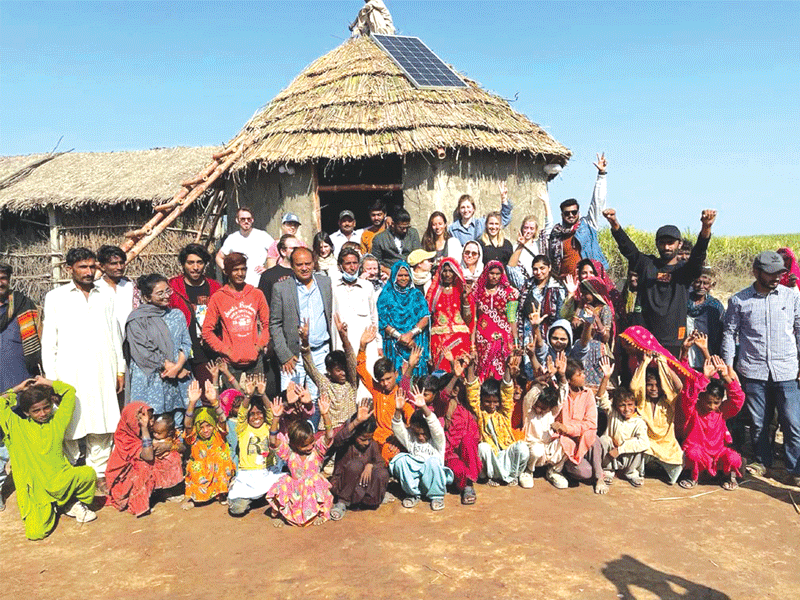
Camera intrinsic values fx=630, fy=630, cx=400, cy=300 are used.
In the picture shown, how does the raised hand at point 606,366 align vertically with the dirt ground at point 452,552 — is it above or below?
above

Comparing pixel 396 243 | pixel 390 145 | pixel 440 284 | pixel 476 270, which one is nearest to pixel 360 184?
pixel 390 145

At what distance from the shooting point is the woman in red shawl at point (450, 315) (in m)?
5.15

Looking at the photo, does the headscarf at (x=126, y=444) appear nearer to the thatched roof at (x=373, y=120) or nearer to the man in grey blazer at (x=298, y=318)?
the man in grey blazer at (x=298, y=318)

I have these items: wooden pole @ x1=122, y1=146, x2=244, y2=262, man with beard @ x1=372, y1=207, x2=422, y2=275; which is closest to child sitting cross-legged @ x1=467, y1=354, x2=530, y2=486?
man with beard @ x1=372, y1=207, x2=422, y2=275

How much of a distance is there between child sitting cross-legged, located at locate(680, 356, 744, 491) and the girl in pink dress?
268cm

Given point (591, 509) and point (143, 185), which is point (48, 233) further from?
point (591, 509)

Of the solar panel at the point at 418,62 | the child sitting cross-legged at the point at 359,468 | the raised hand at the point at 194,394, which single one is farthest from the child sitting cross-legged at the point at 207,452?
the solar panel at the point at 418,62

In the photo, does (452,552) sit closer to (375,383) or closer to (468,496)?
(468,496)

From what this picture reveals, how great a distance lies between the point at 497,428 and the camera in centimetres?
473

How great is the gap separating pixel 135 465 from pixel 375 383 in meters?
1.78

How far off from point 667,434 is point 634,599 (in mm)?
1853

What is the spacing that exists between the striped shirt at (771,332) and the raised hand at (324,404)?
10.4 ft

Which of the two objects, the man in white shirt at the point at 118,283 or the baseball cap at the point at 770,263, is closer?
the baseball cap at the point at 770,263

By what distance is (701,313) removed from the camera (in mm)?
5246
